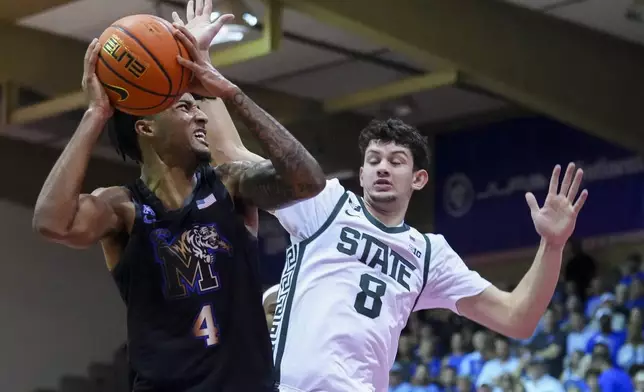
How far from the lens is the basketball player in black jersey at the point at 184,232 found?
335cm

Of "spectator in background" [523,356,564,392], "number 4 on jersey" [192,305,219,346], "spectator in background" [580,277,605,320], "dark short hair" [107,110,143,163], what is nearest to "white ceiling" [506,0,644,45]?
"spectator in background" [580,277,605,320]

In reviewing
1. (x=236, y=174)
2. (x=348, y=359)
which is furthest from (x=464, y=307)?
(x=236, y=174)

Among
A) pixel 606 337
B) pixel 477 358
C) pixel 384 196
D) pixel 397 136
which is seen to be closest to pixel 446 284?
pixel 384 196

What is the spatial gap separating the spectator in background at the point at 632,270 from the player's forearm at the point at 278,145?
10.4m

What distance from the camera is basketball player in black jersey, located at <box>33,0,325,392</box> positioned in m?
3.35

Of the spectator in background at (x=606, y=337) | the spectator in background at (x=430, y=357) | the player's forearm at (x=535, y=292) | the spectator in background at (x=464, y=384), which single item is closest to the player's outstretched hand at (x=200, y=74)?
the player's forearm at (x=535, y=292)

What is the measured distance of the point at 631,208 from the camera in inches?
574

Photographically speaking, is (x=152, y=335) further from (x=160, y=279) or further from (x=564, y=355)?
(x=564, y=355)

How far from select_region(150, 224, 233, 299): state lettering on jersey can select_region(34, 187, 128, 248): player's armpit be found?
0.14 metres

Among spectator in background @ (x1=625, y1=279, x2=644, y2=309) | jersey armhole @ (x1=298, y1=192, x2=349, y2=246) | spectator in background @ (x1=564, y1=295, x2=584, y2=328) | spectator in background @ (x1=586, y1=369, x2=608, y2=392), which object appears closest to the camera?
jersey armhole @ (x1=298, y1=192, x2=349, y2=246)

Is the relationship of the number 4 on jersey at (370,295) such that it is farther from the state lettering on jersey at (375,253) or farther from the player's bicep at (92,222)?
the player's bicep at (92,222)

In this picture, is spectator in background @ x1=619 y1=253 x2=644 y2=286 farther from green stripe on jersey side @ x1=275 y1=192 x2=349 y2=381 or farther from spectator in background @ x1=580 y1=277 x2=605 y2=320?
green stripe on jersey side @ x1=275 y1=192 x2=349 y2=381

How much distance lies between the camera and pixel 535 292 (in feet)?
16.4

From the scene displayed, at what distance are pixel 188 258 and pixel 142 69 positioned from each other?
0.61 m
